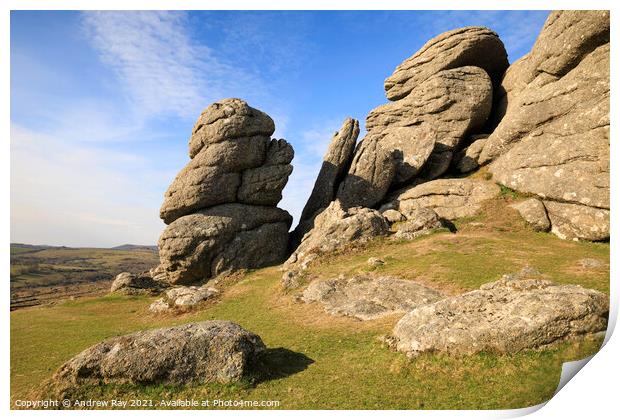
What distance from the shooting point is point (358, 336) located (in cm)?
2275

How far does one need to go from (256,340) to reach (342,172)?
37.8m

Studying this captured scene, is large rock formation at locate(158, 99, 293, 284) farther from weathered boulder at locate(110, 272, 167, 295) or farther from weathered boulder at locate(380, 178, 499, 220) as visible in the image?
weathered boulder at locate(380, 178, 499, 220)

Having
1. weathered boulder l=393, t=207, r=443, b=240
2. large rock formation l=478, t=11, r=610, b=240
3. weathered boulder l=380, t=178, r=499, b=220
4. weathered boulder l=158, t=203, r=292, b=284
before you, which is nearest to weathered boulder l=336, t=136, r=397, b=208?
weathered boulder l=380, t=178, r=499, b=220

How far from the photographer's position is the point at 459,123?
56875 mm

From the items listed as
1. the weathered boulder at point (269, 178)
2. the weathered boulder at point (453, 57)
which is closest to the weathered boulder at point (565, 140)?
the weathered boulder at point (453, 57)

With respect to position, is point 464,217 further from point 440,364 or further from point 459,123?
point 440,364

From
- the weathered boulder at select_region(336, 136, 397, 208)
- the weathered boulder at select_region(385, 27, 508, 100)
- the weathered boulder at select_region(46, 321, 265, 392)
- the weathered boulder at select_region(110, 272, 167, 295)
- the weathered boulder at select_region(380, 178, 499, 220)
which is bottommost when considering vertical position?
the weathered boulder at select_region(46, 321, 265, 392)

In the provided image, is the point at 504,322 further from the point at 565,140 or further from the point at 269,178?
the point at 269,178

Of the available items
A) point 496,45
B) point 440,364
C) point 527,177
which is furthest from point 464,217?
point 496,45

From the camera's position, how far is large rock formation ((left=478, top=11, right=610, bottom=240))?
35312mm

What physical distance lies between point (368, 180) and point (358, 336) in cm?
3161

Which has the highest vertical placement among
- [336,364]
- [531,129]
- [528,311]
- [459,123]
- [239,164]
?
[459,123]

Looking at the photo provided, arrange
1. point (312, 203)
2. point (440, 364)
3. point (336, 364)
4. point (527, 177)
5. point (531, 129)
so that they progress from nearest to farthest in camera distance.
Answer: point (440, 364)
point (336, 364)
point (527, 177)
point (531, 129)
point (312, 203)

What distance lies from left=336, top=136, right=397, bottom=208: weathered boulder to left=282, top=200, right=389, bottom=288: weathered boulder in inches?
307
